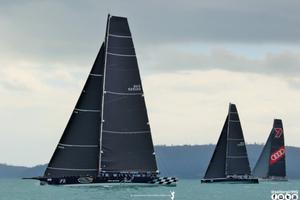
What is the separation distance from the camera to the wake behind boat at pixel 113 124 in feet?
283

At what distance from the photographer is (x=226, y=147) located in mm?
134625

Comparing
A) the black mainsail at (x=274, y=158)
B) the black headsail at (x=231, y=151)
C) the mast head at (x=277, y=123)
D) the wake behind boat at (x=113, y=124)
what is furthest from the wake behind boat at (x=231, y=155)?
the wake behind boat at (x=113, y=124)

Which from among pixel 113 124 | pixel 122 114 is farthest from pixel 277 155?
pixel 113 124

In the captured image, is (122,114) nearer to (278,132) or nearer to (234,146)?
(234,146)

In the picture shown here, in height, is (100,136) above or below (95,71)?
below

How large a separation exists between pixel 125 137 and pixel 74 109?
573cm

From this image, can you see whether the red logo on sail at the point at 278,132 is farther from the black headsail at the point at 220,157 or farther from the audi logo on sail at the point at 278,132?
the black headsail at the point at 220,157

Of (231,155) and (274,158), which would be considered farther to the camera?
(274,158)

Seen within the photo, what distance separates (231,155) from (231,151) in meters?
0.62

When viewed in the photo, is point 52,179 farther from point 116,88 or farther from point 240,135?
point 240,135

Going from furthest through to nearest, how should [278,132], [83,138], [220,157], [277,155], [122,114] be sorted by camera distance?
[277,155] → [278,132] → [220,157] → [122,114] → [83,138]

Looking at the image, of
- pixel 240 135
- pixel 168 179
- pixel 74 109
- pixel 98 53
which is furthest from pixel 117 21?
pixel 240 135

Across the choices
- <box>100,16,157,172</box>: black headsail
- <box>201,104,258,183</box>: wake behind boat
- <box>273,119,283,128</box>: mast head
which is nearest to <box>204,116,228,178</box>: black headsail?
<box>201,104,258,183</box>: wake behind boat

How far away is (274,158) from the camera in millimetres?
159875
